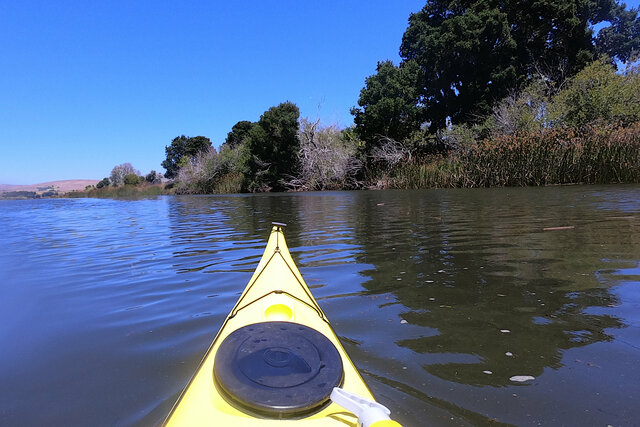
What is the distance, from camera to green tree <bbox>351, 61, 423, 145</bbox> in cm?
2672

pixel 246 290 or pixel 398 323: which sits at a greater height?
pixel 246 290

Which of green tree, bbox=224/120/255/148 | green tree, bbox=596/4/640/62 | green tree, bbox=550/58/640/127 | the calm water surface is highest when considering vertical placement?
green tree, bbox=596/4/640/62

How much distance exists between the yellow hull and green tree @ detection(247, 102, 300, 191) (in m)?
28.9

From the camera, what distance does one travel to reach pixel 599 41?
32844 millimetres

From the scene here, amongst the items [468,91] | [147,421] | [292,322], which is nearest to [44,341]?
[147,421]

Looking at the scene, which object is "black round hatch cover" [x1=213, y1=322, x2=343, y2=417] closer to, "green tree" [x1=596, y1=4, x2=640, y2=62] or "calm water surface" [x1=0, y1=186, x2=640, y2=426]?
"calm water surface" [x1=0, y1=186, x2=640, y2=426]

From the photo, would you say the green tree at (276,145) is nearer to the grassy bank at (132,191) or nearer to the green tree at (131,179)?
the grassy bank at (132,191)

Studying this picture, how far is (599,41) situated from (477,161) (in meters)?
25.8

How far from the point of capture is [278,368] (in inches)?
53.6

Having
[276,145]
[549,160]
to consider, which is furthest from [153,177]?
[549,160]

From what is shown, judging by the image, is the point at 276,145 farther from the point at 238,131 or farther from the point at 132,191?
the point at 132,191

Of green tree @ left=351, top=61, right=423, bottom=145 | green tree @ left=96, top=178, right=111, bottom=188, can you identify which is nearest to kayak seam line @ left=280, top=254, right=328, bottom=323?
green tree @ left=351, top=61, right=423, bottom=145

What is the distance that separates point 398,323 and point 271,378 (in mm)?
1475

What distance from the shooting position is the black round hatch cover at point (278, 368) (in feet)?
3.92
